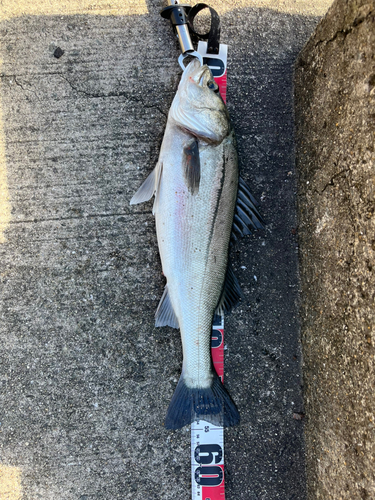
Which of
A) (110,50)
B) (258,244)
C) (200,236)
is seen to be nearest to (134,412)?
(200,236)

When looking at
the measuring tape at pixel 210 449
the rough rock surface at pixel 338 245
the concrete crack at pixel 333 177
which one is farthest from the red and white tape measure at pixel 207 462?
the concrete crack at pixel 333 177

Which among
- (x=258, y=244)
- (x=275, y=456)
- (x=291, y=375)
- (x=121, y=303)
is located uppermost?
(x=258, y=244)

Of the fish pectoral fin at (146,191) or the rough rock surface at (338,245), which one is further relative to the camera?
the fish pectoral fin at (146,191)

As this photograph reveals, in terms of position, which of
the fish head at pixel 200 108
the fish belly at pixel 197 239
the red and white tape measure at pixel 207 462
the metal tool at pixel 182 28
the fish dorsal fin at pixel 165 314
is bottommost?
the red and white tape measure at pixel 207 462

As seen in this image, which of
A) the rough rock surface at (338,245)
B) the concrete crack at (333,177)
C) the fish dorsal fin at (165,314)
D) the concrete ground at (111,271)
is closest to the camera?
the rough rock surface at (338,245)

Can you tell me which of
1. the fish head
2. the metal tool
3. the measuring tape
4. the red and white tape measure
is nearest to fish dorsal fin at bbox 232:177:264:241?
the fish head

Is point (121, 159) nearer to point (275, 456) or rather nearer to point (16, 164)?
point (16, 164)

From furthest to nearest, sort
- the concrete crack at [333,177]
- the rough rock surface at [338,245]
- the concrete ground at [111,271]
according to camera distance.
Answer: the concrete ground at [111,271] < the concrete crack at [333,177] < the rough rock surface at [338,245]

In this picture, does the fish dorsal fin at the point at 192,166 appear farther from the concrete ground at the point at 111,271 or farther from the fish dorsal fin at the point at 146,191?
the concrete ground at the point at 111,271
